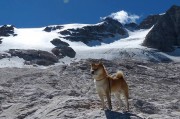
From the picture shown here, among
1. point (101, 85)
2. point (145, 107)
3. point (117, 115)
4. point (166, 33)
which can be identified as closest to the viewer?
point (117, 115)

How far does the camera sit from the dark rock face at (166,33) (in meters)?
168

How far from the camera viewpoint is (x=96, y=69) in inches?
712

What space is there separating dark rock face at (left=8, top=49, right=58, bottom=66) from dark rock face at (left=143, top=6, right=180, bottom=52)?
1952 inches

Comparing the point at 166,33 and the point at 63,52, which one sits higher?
the point at 166,33

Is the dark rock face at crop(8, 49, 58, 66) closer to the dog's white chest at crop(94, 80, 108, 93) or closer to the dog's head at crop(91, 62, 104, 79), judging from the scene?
the dog's white chest at crop(94, 80, 108, 93)

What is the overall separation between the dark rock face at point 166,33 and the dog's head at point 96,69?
489 feet

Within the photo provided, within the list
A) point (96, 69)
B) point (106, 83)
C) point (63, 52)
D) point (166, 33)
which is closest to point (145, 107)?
point (106, 83)

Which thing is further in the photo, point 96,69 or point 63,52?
point 63,52

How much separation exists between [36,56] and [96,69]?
371 feet

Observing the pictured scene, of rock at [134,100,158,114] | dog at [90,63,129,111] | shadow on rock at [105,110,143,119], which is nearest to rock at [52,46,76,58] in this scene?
rock at [134,100,158,114]

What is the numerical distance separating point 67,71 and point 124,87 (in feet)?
100

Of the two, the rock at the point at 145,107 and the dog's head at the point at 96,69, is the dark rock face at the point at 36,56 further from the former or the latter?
the dog's head at the point at 96,69

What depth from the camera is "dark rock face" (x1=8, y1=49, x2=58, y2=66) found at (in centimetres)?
12026

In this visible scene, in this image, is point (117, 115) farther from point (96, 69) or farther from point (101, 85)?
point (96, 69)
